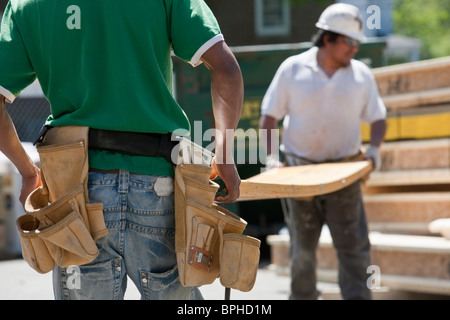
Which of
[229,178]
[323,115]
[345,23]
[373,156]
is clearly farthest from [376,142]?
[229,178]

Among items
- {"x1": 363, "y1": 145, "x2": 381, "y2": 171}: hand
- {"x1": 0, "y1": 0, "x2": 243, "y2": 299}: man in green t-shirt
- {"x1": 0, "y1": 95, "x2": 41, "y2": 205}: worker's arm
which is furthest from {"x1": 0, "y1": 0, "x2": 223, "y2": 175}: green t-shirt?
{"x1": 363, "y1": 145, "x2": 381, "y2": 171}: hand

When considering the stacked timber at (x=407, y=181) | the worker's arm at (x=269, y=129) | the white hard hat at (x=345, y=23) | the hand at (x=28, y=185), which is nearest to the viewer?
the hand at (x=28, y=185)

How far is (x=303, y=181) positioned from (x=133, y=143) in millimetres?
1528

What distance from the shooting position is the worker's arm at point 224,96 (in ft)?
8.02

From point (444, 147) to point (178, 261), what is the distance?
3.97 metres

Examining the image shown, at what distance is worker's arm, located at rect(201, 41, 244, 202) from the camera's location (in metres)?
2.44

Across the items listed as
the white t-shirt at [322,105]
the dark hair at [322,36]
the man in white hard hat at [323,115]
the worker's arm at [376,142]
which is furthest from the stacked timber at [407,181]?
the dark hair at [322,36]

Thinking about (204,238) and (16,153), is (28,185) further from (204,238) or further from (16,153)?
(204,238)

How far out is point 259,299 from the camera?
571 centimetres

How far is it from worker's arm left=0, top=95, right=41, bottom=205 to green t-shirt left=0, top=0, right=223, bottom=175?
0.40 ft

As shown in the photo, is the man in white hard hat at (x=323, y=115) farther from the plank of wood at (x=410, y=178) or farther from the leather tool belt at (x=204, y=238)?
the leather tool belt at (x=204, y=238)

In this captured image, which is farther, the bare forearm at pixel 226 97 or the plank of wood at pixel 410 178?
the plank of wood at pixel 410 178

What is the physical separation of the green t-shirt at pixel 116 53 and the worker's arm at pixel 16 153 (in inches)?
4.8

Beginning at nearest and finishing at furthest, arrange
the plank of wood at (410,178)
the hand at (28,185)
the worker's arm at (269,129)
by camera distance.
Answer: the hand at (28,185)
the worker's arm at (269,129)
the plank of wood at (410,178)
